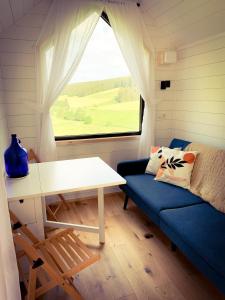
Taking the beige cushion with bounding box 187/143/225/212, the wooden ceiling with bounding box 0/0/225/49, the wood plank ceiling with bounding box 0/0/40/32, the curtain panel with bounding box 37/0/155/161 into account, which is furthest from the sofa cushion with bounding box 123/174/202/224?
the wood plank ceiling with bounding box 0/0/40/32

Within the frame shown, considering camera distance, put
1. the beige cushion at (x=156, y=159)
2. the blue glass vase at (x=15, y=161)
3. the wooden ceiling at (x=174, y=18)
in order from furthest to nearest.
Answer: the beige cushion at (x=156, y=159)
the wooden ceiling at (x=174, y=18)
the blue glass vase at (x=15, y=161)

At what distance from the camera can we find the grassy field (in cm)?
282

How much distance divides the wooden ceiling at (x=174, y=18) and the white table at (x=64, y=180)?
54.7 inches

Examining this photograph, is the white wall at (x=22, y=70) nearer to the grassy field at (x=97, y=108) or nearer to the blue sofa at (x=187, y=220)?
the grassy field at (x=97, y=108)

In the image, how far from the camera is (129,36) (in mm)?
2682

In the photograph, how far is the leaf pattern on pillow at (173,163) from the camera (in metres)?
2.34

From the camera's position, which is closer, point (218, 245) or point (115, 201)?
point (218, 245)

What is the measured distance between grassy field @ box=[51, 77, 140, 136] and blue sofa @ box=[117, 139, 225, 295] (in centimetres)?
71

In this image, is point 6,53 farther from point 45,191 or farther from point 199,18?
point 199,18

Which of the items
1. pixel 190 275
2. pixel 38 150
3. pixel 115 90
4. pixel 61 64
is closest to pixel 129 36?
pixel 115 90

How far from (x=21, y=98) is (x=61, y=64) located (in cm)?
61

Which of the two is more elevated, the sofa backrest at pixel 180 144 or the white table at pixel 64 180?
the sofa backrest at pixel 180 144

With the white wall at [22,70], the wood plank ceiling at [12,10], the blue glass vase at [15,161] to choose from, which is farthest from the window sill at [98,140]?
the wood plank ceiling at [12,10]

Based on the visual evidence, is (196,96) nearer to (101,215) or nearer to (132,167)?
(132,167)
